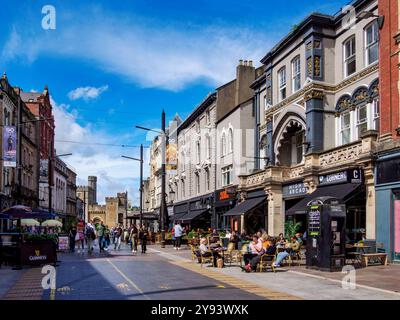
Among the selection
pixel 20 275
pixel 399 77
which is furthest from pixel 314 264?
pixel 20 275

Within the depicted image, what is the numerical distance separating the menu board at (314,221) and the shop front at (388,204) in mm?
3483

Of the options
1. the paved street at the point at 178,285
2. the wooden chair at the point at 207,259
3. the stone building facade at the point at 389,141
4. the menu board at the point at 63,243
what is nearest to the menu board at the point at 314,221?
the paved street at the point at 178,285

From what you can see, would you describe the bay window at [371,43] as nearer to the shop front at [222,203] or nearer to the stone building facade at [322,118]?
the stone building facade at [322,118]

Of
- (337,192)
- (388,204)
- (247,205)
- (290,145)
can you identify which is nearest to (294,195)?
(290,145)

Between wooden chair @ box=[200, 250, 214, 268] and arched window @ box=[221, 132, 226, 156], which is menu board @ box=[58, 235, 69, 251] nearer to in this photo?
wooden chair @ box=[200, 250, 214, 268]

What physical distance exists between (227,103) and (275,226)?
1670cm

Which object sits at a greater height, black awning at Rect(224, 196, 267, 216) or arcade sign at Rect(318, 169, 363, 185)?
arcade sign at Rect(318, 169, 363, 185)

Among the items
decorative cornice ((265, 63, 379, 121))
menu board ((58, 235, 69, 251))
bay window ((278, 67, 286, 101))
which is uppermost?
bay window ((278, 67, 286, 101))

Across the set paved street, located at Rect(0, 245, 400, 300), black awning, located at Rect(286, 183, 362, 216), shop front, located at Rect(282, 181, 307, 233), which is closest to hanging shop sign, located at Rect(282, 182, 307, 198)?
shop front, located at Rect(282, 181, 307, 233)

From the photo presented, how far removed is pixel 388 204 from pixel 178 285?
9.85 meters

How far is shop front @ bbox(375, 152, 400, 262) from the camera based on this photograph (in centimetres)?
1898

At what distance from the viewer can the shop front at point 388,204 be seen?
62.3 ft

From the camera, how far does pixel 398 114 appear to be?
785 inches

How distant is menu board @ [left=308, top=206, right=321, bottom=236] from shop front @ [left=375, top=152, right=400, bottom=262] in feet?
11.4
